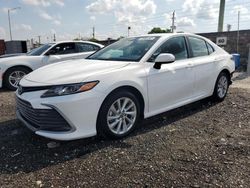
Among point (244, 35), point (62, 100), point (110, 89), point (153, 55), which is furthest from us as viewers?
point (244, 35)

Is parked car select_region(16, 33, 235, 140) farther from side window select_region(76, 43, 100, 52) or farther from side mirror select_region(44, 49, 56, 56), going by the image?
side window select_region(76, 43, 100, 52)

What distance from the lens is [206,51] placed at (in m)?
5.48

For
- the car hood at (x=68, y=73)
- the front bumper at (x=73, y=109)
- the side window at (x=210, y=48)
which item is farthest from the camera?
the side window at (x=210, y=48)

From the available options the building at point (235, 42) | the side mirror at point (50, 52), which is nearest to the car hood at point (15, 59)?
the side mirror at point (50, 52)

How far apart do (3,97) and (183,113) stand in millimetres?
4472

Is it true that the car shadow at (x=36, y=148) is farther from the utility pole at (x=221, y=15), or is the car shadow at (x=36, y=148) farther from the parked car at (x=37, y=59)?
the utility pole at (x=221, y=15)

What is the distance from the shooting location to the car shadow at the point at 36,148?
10.6ft

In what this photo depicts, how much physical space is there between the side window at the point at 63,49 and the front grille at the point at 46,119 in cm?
541

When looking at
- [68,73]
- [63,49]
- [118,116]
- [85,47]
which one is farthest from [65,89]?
[85,47]

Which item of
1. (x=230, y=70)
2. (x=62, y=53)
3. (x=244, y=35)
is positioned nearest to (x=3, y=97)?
(x=62, y=53)

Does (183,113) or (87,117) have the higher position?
(87,117)

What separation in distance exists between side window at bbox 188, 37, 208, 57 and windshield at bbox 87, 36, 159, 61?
2.85ft

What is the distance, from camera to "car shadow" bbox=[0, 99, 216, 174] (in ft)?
10.6

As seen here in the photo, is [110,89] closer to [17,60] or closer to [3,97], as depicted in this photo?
[3,97]
